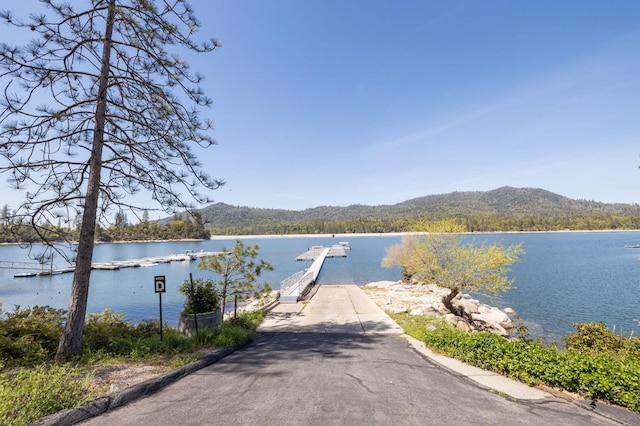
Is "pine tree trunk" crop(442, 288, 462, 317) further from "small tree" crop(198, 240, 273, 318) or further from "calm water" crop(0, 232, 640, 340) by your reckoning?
"small tree" crop(198, 240, 273, 318)

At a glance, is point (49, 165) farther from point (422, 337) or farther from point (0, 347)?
point (422, 337)

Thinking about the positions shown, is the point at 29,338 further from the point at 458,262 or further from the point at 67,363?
the point at 458,262

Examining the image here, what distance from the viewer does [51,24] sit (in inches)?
273

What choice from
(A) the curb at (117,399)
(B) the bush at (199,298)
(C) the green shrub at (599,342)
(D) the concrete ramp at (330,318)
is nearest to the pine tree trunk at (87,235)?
(A) the curb at (117,399)

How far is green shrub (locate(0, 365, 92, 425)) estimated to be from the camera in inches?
162

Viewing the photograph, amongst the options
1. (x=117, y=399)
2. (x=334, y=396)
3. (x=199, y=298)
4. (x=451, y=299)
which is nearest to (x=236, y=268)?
(x=199, y=298)

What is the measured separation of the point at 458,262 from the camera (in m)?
16.1

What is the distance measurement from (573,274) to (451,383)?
1715 inches

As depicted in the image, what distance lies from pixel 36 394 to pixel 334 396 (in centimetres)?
459

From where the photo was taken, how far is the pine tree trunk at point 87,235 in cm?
707

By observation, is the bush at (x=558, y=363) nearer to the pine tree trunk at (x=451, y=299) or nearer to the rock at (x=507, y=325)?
the pine tree trunk at (x=451, y=299)

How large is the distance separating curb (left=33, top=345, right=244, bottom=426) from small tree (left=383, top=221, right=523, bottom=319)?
13165 millimetres

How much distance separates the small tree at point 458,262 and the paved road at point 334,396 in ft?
27.2

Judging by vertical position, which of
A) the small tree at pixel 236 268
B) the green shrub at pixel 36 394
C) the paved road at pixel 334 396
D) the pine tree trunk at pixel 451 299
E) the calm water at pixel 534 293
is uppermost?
the small tree at pixel 236 268
